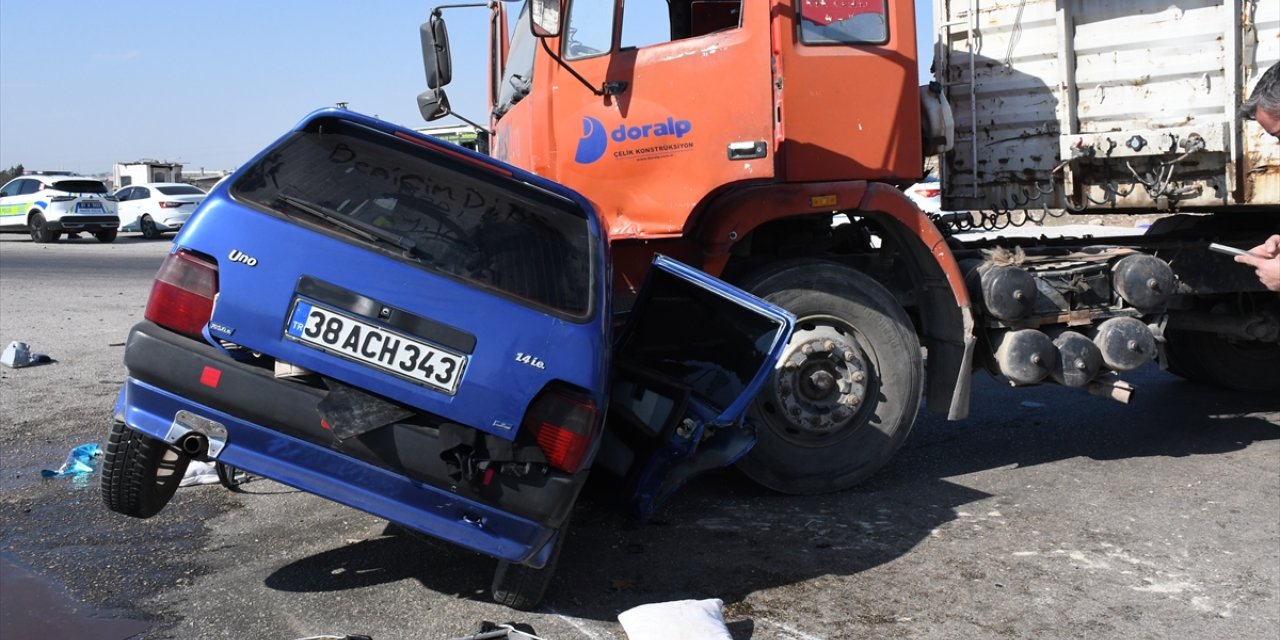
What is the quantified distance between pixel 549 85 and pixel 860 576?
283 centimetres

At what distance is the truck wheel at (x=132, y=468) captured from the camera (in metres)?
4.10

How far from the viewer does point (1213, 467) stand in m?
6.39

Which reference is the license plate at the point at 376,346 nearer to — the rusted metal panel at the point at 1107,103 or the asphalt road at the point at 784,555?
the asphalt road at the point at 784,555

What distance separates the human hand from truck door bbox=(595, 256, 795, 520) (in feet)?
5.80

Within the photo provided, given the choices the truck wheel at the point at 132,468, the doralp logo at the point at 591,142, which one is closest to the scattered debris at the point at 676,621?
the truck wheel at the point at 132,468

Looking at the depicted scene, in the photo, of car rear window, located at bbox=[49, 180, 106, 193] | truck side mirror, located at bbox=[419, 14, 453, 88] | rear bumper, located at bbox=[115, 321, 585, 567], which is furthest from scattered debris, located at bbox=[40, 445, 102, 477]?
car rear window, located at bbox=[49, 180, 106, 193]

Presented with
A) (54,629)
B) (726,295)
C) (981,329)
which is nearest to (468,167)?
(726,295)

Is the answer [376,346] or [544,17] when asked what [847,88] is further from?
[376,346]

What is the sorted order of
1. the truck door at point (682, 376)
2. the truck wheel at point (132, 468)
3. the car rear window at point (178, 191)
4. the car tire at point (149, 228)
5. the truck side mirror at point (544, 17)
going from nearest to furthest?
the truck wheel at point (132, 468), the truck door at point (682, 376), the truck side mirror at point (544, 17), the car tire at point (149, 228), the car rear window at point (178, 191)

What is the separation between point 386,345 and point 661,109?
7.43 feet

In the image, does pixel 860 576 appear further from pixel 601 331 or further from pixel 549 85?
pixel 549 85

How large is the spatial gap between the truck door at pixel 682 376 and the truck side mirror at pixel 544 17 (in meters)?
1.19

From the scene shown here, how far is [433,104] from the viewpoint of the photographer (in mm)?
6641

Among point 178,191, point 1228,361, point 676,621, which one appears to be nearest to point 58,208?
point 178,191
